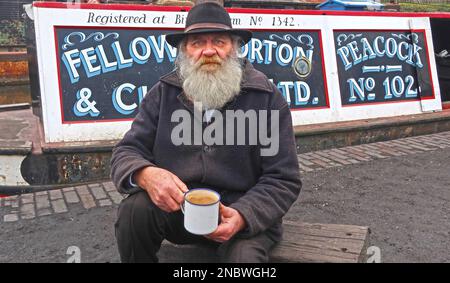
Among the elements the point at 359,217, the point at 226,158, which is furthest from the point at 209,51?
the point at 359,217

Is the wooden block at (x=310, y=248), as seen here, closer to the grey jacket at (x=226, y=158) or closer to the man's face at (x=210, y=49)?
the grey jacket at (x=226, y=158)

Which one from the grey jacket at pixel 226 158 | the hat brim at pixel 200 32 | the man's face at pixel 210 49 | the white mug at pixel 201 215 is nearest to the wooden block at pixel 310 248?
the grey jacket at pixel 226 158

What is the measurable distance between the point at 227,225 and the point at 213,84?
2.70 feet

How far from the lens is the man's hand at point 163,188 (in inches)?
84.6

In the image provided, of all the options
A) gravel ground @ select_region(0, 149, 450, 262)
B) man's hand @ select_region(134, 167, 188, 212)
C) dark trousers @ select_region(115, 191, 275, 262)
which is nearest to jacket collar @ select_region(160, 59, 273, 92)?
man's hand @ select_region(134, 167, 188, 212)

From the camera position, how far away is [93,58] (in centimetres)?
441

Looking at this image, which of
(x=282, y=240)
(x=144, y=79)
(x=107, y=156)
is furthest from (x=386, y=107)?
(x=282, y=240)

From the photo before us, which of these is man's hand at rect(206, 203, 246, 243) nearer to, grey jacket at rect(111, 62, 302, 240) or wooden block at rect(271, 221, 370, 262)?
grey jacket at rect(111, 62, 302, 240)

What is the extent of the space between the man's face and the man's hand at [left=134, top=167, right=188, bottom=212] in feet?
2.22

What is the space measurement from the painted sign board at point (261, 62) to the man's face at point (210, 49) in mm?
2172

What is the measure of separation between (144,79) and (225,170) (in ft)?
8.26

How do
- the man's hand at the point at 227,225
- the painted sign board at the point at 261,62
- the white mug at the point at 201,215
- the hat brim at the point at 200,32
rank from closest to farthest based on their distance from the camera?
the white mug at the point at 201,215, the man's hand at the point at 227,225, the hat brim at the point at 200,32, the painted sign board at the point at 261,62
